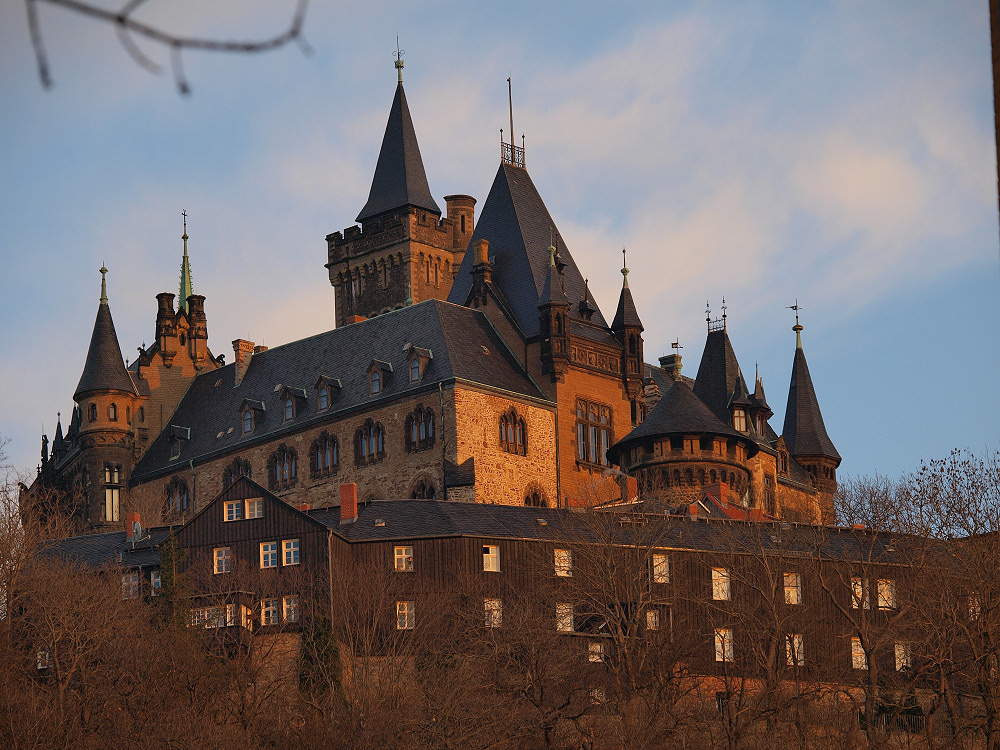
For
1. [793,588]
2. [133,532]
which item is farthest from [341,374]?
[793,588]

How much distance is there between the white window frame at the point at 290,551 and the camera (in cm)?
6172

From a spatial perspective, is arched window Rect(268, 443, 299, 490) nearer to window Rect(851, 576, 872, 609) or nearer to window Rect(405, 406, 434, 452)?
window Rect(405, 406, 434, 452)

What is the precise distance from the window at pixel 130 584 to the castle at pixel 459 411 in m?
12.4

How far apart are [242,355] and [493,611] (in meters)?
35.4

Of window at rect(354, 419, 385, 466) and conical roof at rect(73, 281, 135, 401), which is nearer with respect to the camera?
window at rect(354, 419, 385, 466)

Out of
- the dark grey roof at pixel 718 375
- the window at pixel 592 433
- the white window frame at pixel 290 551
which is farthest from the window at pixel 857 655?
the dark grey roof at pixel 718 375

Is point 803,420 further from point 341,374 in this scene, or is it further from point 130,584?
point 130,584

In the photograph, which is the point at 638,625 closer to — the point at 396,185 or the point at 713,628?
the point at 713,628

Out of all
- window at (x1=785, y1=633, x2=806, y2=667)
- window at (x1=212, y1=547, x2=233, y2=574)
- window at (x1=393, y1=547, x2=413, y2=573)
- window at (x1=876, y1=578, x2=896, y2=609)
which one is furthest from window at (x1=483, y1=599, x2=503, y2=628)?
window at (x1=876, y1=578, x2=896, y2=609)

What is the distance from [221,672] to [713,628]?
1714 centimetres

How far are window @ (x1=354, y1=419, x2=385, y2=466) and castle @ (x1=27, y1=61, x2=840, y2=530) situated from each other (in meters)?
0.09

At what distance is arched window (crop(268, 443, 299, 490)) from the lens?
7962cm

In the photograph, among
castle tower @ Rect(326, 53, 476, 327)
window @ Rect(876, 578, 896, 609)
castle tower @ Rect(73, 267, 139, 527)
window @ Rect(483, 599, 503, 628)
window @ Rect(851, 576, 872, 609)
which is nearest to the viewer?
window @ Rect(851, 576, 872, 609)

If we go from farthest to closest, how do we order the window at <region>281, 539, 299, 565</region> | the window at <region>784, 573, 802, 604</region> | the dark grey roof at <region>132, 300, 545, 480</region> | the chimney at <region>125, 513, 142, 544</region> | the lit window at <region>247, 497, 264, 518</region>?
the dark grey roof at <region>132, 300, 545, 480</region> → the chimney at <region>125, 513, 142, 544</region> → the lit window at <region>247, 497, 264, 518</region> → the window at <region>784, 573, 802, 604</region> → the window at <region>281, 539, 299, 565</region>
